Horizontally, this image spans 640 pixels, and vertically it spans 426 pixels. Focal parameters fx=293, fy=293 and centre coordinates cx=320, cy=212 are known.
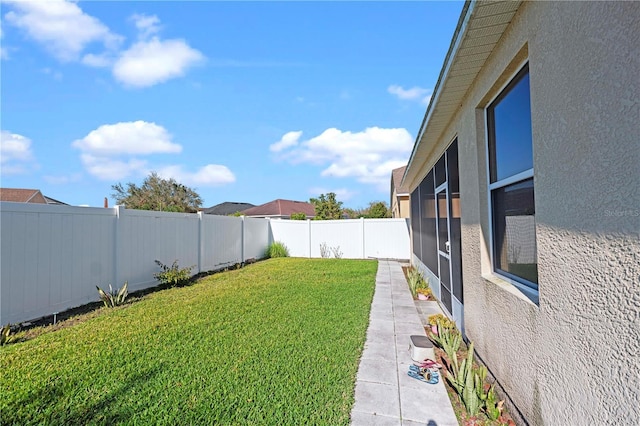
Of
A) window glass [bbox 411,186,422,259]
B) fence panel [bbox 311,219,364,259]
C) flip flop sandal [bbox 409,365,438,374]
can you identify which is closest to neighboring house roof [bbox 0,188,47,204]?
fence panel [bbox 311,219,364,259]

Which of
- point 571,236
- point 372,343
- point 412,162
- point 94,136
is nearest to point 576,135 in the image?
point 571,236

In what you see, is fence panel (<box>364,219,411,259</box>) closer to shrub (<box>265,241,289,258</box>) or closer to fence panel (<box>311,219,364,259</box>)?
fence panel (<box>311,219,364,259</box>)

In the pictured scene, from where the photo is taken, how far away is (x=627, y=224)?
1234 millimetres

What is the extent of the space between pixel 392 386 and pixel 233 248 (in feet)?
31.3

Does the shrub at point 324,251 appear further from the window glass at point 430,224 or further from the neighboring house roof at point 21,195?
the neighboring house roof at point 21,195

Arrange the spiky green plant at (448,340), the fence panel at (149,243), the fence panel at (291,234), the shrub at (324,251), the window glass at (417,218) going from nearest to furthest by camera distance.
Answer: the spiky green plant at (448,340) → the fence panel at (149,243) → the window glass at (417,218) → the shrub at (324,251) → the fence panel at (291,234)

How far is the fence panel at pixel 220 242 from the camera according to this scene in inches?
385

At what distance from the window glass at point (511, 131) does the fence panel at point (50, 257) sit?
6.55 m

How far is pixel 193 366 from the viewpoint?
3.20 meters

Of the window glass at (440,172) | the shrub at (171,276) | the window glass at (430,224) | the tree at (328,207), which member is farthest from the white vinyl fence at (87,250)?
the tree at (328,207)

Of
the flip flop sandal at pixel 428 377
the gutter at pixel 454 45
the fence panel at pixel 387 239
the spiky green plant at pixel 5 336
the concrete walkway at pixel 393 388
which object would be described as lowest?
the concrete walkway at pixel 393 388

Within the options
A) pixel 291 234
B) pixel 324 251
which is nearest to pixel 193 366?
pixel 324 251

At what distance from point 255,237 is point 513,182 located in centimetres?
1187

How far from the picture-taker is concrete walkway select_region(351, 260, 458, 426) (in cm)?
241
